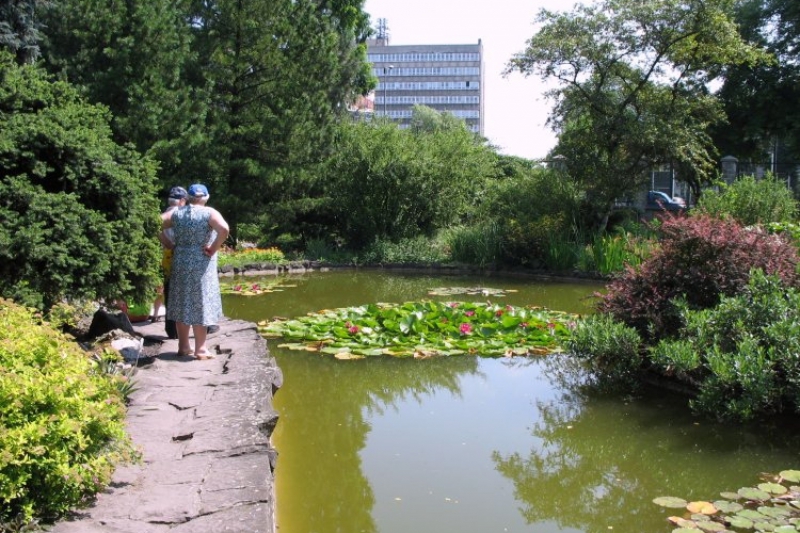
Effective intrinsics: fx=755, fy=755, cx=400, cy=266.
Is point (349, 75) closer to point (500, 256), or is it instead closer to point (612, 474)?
point (500, 256)

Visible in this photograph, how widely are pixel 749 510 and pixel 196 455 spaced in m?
2.89

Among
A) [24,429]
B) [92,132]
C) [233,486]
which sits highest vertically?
[92,132]

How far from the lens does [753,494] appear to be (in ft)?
13.6

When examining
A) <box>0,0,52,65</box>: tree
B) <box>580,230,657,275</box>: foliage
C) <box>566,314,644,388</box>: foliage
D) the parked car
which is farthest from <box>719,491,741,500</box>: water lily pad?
the parked car

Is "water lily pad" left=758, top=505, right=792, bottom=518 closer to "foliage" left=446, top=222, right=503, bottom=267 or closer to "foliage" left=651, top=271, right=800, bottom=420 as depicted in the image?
"foliage" left=651, top=271, right=800, bottom=420

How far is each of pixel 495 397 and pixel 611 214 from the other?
44.9 feet

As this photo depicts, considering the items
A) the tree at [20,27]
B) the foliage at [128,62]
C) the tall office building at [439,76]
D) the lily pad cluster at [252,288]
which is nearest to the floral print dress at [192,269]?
the tree at [20,27]

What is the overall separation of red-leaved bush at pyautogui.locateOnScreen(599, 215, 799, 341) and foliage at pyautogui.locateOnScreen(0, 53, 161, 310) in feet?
13.6

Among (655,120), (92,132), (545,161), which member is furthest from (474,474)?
(545,161)

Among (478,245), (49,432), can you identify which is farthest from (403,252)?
(49,432)

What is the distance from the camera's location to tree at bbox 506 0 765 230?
57.7ft

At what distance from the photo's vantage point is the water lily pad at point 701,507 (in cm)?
399

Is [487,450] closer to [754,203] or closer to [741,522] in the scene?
[741,522]

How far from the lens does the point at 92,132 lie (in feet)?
18.4
